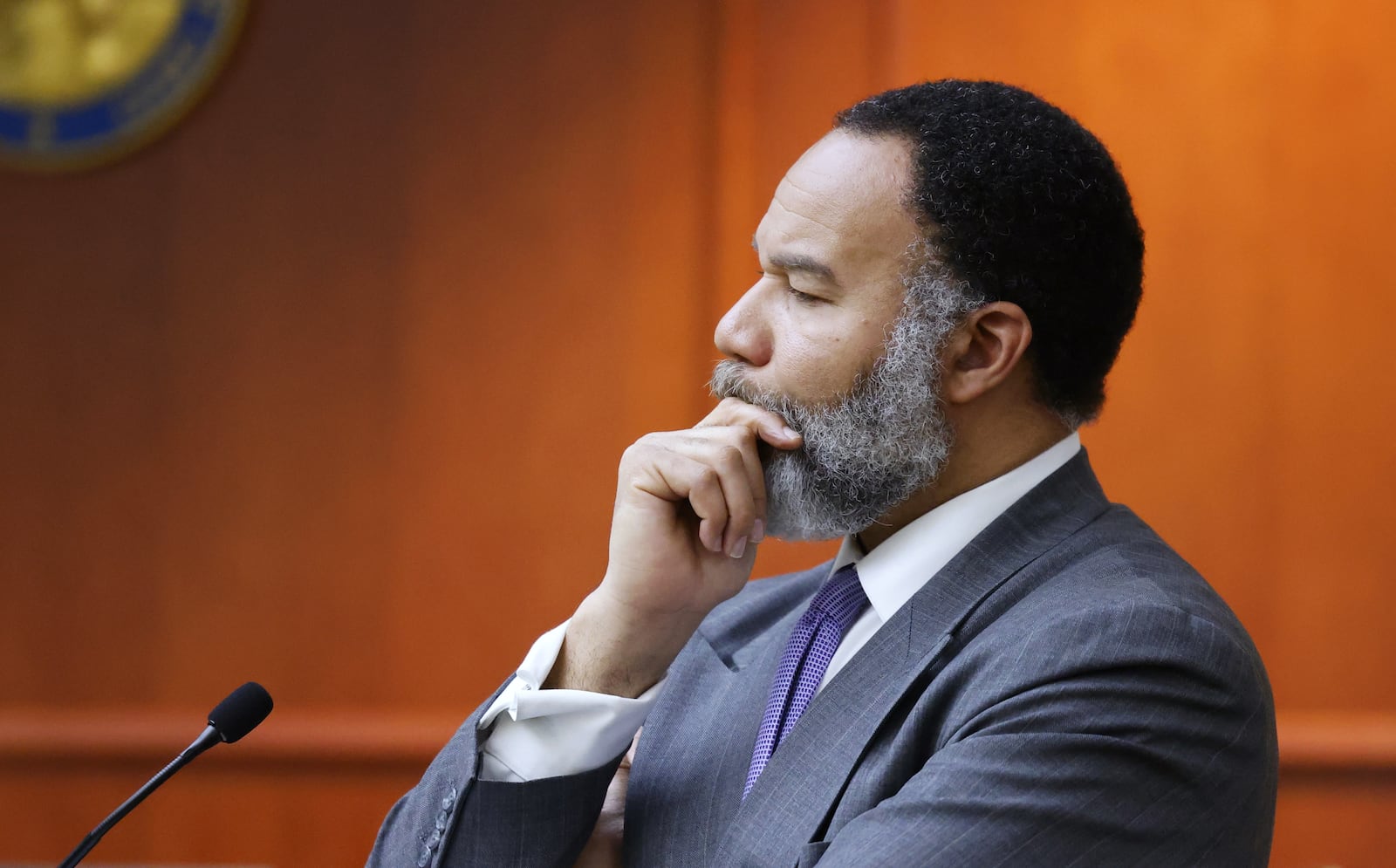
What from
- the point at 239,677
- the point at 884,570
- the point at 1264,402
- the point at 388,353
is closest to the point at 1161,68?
the point at 1264,402

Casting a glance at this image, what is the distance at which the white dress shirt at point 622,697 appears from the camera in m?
1.31

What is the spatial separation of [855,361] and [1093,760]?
522 mm

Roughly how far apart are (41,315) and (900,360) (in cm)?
208

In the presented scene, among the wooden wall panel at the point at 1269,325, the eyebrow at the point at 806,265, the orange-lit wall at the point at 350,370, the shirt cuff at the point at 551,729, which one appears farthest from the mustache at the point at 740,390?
the wooden wall panel at the point at 1269,325

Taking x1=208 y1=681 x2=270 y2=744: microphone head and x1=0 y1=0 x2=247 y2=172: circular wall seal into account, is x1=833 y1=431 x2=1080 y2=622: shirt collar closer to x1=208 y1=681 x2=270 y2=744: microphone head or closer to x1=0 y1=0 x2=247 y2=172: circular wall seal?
x1=208 y1=681 x2=270 y2=744: microphone head

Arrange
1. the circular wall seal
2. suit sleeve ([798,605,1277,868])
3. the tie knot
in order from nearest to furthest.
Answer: suit sleeve ([798,605,1277,868])
the tie knot
the circular wall seal

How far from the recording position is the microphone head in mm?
1178

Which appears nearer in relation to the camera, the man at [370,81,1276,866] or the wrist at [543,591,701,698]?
the man at [370,81,1276,866]

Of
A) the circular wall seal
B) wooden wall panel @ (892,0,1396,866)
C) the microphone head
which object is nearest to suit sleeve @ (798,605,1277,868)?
the microphone head

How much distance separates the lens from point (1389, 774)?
2.33 m

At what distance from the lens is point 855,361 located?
1.39 meters

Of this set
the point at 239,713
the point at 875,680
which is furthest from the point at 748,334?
the point at 239,713

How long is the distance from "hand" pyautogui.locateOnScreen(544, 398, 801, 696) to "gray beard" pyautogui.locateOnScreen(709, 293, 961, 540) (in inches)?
1.3

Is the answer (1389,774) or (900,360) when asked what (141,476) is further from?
(1389,774)
